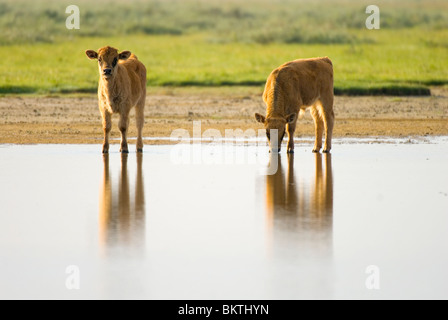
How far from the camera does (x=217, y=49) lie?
3700 cm

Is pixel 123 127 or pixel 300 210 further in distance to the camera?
pixel 123 127

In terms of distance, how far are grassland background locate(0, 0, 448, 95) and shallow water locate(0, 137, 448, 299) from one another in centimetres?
1222

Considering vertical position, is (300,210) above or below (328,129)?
below

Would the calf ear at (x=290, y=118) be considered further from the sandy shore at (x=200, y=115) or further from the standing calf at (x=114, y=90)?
the sandy shore at (x=200, y=115)

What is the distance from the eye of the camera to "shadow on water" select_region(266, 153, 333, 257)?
8250mm

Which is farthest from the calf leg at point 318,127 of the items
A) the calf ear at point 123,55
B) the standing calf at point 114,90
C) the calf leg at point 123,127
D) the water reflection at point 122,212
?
the water reflection at point 122,212

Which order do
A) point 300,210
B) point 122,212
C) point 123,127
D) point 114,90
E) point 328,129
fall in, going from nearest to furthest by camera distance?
point 122,212 → point 300,210 → point 114,90 → point 123,127 → point 328,129

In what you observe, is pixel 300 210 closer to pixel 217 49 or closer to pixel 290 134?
pixel 290 134

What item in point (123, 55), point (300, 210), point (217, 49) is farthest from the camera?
point (217, 49)

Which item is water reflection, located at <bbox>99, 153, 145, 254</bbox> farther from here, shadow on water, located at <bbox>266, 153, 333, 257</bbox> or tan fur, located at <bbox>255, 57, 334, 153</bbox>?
tan fur, located at <bbox>255, 57, 334, 153</bbox>

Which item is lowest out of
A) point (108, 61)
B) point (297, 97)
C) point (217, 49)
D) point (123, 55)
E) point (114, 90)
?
point (297, 97)

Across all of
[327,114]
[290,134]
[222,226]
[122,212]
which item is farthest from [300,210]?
[327,114]

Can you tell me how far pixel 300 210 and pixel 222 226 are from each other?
43.0 inches
